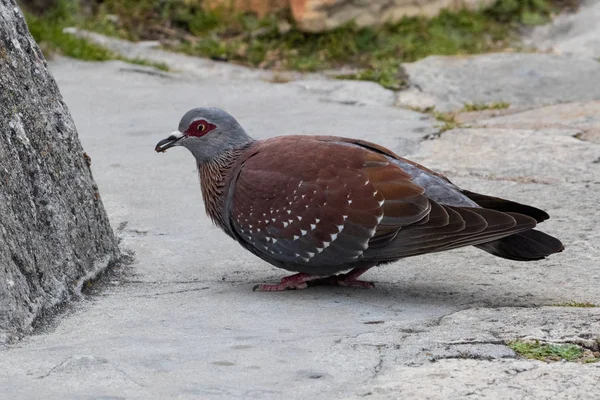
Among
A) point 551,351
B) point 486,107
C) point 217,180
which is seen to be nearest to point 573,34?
point 486,107

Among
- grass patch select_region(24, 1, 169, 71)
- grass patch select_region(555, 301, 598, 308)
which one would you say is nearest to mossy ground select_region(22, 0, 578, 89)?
grass patch select_region(24, 1, 169, 71)

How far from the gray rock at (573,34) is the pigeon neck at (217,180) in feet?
18.4

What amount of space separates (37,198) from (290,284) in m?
1.18

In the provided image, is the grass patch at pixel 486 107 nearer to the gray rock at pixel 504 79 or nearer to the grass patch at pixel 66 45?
the gray rock at pixel 504 79

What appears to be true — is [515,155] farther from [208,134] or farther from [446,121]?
[208,134]

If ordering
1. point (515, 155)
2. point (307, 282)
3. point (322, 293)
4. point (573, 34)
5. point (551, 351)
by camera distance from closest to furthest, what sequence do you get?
point (551, 351) < point (322, 293) < point (307, 282) < point (515, 155) < point (573, 34)

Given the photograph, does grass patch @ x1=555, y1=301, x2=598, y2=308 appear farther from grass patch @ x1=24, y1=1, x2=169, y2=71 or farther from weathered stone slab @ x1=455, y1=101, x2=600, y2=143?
grass patch @ x1=24, y1=1, x2=169, y2=71

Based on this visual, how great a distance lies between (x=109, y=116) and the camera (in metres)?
7.57

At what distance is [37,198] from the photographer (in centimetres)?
413

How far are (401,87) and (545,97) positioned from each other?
1.17 m

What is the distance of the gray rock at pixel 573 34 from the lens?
9.79 m

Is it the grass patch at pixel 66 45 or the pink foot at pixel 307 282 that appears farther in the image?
the grass patch at pixel 66 45

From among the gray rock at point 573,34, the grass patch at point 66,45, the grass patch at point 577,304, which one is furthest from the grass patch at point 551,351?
the gray rock at point 573,34

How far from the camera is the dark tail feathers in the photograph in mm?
4363
